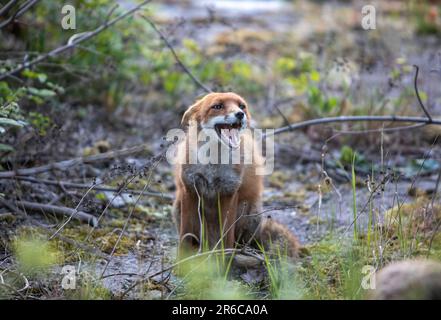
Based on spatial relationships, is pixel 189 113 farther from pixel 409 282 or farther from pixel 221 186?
pixel 409 282

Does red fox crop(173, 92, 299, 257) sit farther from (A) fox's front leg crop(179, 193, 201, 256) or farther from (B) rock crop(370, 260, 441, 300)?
(B) rock crop(370, 260, 441, 300)

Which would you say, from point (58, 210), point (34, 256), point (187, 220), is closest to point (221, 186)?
point (187, 220)

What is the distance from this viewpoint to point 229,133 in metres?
5.26

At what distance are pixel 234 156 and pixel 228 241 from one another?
2.47 feet

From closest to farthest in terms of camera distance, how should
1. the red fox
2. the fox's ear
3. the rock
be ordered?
1. the rock
2. the red fox
3. the fox's ear

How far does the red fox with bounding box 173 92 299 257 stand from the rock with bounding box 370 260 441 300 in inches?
54.9

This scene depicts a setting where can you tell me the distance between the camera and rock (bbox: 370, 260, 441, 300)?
11.2 ft

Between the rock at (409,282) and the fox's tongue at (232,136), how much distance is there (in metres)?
1.94

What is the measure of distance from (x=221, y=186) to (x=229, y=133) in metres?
0.47

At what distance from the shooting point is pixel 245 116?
16.7 ft

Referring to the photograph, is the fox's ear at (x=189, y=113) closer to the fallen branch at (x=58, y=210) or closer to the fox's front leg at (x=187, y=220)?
the fox's front leg at (x=187, y=220)

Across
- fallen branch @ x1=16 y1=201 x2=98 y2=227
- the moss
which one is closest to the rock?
the moss
